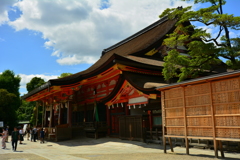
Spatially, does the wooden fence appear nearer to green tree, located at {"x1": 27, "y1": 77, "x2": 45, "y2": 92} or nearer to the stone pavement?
the stone pavement

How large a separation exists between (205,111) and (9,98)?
32.5 metres

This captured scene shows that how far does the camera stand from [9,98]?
33.9 metres

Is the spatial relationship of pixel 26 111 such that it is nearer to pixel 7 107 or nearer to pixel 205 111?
pixel 7 107

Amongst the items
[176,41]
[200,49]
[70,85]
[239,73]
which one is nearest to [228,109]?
[239,73]

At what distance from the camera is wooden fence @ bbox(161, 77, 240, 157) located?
299 inches

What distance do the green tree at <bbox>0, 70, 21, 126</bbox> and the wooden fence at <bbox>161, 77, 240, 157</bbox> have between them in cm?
3051

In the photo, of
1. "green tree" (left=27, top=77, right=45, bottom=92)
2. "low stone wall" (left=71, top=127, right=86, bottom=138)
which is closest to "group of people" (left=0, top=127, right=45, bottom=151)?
"low stone wall" (left=71, top=127, right=86, bottom=138)

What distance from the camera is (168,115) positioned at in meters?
10.1

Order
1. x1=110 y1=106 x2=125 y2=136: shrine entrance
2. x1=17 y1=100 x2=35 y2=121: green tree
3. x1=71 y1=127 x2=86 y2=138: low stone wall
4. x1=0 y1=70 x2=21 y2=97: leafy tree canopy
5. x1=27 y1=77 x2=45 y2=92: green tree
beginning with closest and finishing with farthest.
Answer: x1=110 y1=106 x2=125 y2=136: shrine entrance
x1=71 y1=127 x2=86 y2=138: low stone wall
x1=0 y1=70 x2=21 y2=97: leafy tree canopy
x1=27 y1=77 x2=45 y2=92: green tree
x1=17 y1=100 x2=35 y2=121: green tree

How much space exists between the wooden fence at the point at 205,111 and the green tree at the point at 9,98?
30.5m

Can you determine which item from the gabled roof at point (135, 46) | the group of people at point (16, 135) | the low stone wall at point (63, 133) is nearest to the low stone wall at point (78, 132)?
the low stone wall at point (63, 133)

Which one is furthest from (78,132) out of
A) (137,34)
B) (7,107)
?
(7,107)

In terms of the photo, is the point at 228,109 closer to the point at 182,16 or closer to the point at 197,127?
the point at 197,127

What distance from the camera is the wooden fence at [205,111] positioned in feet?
25.0
